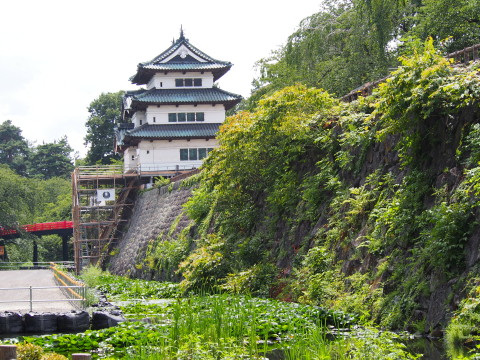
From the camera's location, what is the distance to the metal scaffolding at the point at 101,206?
46.9m

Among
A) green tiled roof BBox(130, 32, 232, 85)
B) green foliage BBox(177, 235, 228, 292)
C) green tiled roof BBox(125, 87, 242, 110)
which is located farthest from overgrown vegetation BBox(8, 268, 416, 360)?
green tiled roof BBox(130, 32, 232, 85)

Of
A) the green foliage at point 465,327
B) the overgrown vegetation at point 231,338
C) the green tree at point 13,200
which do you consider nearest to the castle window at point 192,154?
the green tree at point 13,200

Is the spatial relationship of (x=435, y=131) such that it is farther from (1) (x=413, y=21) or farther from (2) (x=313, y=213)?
(1) (x=413, y=21)

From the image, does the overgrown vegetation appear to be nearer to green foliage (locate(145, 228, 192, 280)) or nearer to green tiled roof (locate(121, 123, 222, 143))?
green foliage (locate(145, 228, 192, 280))

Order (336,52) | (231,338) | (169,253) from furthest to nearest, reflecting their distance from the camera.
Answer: (336,52) → (169,253) → (231,338)

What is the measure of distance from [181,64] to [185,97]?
2.97 metres

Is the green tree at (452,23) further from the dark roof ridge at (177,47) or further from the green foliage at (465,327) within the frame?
the dark roof ridge at (177,47)

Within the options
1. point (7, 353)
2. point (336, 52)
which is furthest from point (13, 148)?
point (7, 353)

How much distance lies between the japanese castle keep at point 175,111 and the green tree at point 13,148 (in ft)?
141

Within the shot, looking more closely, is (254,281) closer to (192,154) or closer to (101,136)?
(192,154)

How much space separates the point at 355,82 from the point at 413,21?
154 inches

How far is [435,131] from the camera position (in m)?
13.3

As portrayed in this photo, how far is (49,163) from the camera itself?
93.1 meters

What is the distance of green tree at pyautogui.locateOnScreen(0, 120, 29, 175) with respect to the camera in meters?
93.8
